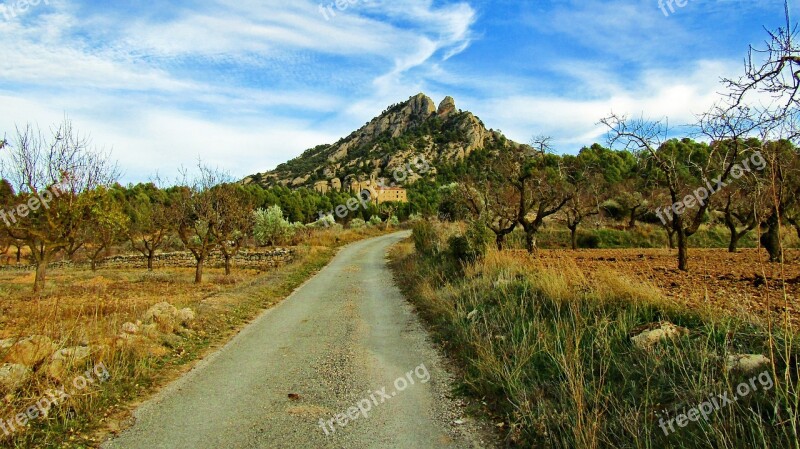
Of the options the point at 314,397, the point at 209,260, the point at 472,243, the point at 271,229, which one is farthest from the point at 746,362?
the point at 271,229

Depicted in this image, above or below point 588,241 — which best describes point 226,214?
above

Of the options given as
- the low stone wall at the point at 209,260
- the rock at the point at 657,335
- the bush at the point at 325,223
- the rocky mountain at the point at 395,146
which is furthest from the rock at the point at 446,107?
the rock at the point at 657,335

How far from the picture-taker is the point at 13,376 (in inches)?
183

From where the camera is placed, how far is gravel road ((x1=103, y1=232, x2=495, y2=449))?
14.0ft

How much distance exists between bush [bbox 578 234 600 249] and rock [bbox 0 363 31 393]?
3322 centimetres

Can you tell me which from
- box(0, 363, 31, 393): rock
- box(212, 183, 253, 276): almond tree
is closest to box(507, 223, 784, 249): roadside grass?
box(212, 183, 253, 276): almond tree

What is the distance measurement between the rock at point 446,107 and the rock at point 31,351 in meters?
127

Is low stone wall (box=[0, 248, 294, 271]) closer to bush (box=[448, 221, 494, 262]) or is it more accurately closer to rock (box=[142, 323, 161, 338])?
bush (box=[448, 221, 494, 262])

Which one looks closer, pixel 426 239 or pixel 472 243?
pixel 472 243

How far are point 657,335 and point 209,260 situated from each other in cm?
3351

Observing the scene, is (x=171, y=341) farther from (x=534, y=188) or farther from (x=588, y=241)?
(x=588, y=241)

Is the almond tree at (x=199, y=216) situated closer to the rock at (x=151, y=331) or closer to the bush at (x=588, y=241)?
the rock at (x=151, y=331)

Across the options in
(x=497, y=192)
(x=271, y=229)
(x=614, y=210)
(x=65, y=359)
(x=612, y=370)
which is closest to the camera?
(x=612, y=370)

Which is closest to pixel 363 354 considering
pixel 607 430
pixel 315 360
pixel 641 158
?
pixel 315 360
